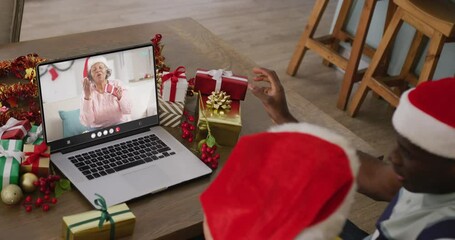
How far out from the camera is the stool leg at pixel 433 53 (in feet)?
8.55

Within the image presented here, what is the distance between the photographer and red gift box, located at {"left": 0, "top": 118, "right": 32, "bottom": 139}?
144 centimetres

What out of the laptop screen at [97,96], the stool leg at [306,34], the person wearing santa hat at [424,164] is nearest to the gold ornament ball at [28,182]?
→ the laptop screen at [97,96]

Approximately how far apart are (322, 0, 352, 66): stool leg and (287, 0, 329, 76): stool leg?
0.23 meters

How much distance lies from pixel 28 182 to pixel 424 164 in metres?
0.87

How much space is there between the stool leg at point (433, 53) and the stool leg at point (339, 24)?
0.79 metres

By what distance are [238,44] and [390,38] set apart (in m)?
1.11

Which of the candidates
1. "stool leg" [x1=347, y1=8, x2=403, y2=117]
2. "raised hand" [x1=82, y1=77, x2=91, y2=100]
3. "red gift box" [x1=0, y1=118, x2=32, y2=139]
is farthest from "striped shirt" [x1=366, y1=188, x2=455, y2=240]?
"stool leg" [x1=347, y1=8, x2=403, y2=117]

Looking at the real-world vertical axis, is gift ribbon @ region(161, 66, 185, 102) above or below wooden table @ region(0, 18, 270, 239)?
above

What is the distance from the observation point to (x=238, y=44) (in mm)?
3672

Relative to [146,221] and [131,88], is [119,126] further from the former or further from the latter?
[146,221]

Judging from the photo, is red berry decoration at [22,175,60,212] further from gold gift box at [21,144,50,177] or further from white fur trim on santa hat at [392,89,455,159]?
white fur trim on santa hat at [392,89,455,159]

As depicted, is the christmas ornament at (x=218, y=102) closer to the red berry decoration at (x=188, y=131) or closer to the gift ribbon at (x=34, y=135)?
the red berry decoration at (x=188, y=131)

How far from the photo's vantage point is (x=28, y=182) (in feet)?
4.34

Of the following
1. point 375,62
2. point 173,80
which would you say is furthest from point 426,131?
point 375,62
